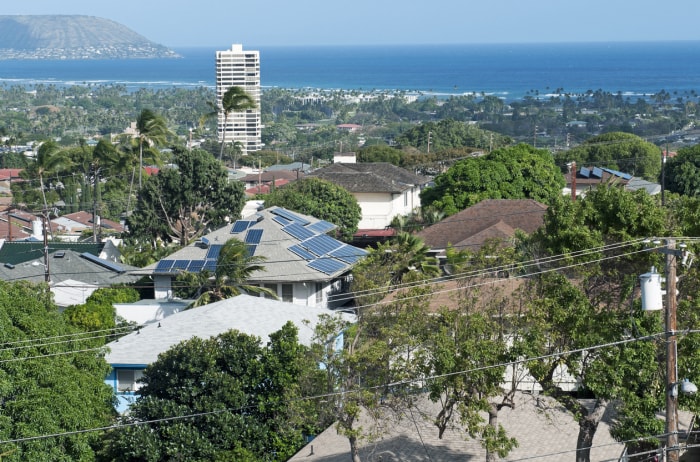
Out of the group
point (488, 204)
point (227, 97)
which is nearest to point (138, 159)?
point (227, 97)

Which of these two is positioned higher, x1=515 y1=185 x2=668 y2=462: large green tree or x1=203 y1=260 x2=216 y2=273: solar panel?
x1=515 y1=185 x2=668 y2=462: large green tree

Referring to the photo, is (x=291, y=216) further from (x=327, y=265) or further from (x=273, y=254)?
(x=327, y=265)

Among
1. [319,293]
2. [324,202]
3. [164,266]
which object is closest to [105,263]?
[164,266]

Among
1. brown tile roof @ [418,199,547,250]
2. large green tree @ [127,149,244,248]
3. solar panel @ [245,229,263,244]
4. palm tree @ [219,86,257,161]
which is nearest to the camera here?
solar panel @ [245,229,263,244]

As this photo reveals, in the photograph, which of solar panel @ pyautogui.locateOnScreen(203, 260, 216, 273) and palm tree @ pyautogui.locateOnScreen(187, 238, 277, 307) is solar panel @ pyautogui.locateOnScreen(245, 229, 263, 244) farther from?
palm tree @ pyautogui.locateOnScreen(187, 238, 277, 307)

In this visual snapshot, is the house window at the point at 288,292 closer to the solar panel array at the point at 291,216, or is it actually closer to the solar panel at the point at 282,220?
the solar panel at the point at 282,220

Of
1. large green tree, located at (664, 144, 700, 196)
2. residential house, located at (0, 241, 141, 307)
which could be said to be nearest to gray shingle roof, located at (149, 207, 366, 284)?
residential house, located at (0, 241, 141, 307)
